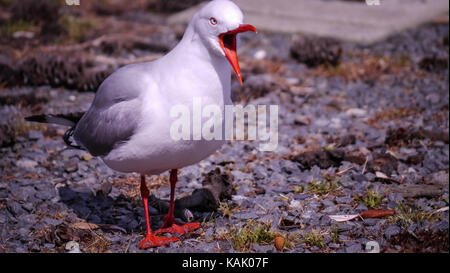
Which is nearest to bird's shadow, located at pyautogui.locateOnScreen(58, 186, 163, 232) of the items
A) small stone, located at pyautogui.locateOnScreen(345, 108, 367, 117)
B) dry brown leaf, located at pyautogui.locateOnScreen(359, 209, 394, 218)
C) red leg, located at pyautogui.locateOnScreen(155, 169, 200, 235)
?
red leg, located at pyautogui.locateOnScreen(155, 169, 200, 235)

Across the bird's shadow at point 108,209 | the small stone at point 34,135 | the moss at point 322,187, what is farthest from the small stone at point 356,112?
the small stone at point 34,135

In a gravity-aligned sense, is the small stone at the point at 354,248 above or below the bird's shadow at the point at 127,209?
above

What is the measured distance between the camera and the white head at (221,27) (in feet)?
9.93

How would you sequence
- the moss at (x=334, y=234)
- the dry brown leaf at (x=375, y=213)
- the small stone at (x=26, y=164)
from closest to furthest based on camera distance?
the moss at (x=334, y=234), the dry brown leaf at (x=375, y=213), the small stone at (x=26, y=164)

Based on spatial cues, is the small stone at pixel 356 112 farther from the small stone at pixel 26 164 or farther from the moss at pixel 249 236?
the small stone at pixel 26 164

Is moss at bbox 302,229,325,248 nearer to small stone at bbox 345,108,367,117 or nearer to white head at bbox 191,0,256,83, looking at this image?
white head at bbox 191,0,256,83

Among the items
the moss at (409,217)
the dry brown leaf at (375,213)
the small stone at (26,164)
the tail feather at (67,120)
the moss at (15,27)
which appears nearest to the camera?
the moss at (409,217)

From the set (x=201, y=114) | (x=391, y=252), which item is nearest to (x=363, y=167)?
(x=391, y=252)

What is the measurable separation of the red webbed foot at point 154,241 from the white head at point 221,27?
49.8 inches

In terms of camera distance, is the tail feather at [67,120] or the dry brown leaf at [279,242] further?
the tail feather at [67,120]

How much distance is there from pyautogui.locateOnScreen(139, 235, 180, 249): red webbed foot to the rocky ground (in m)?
0.05

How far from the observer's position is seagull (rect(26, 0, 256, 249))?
10.3 feet

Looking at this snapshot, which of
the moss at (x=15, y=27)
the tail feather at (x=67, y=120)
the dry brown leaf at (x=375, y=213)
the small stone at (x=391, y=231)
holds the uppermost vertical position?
the moss at (x=15, y=27)
